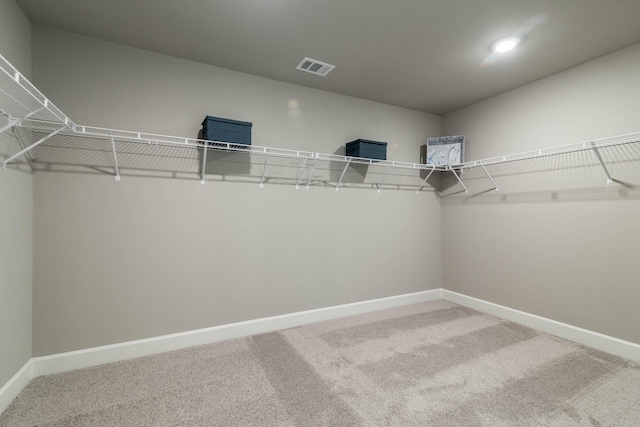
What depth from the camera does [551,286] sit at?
2.59 metres

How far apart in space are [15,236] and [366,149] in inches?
101

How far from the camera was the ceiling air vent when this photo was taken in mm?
2349

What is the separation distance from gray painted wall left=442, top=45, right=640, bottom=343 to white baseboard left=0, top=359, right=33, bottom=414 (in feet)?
12.5

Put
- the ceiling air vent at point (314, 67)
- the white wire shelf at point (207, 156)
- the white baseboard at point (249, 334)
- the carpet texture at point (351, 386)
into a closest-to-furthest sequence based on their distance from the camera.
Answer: the carpet texture at point (351, 386), the white wire shelf at point (207, 156), the white baseboard at point (249, 334), the ceiling air vent at point (314, 67)

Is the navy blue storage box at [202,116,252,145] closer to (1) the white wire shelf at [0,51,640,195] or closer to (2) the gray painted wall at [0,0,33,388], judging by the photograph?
(1) the white wire shelf at [0,51,640,195]

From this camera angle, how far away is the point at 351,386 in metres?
1.79

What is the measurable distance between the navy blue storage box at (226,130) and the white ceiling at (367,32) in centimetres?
55

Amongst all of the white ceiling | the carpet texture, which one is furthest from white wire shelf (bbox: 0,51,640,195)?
the carpet texture

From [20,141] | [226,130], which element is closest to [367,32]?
[226,130]

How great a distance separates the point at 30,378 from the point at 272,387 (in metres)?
1.55

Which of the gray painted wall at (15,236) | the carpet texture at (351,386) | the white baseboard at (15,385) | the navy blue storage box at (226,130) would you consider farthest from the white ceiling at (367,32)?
the carpet texture at (351,386)

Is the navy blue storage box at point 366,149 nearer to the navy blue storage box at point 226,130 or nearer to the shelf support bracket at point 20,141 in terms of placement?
the navy blue storage box at point 226,130

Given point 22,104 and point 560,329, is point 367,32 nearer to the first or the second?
point 22,104

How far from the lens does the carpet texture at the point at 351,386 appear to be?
1524 millimetres
